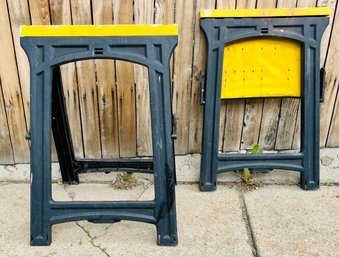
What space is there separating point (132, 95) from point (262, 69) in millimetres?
863

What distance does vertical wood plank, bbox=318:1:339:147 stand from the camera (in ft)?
8.22

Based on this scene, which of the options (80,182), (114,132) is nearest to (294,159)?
(114,132)

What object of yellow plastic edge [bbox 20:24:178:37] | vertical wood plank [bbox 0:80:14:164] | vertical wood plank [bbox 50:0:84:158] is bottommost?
vertical wood plank [bbox 0:80:14:164]

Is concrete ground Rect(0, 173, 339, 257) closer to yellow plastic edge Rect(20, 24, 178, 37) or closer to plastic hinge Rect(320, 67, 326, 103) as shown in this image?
plastic hinge Rect(320, 67, 326, 103)

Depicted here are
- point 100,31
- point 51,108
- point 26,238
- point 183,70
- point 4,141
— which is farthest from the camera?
point 4,141

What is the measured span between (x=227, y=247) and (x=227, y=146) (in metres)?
0.86

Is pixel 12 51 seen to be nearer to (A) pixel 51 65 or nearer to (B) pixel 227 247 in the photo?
(A) pixel 51 65

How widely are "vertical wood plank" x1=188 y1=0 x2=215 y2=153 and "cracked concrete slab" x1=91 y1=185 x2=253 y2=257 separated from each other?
419mm

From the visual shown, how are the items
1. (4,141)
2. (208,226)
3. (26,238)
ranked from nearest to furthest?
(26,238)
(208,226)
(4,141)

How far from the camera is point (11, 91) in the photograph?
8.47ft

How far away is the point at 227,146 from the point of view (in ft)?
9.29

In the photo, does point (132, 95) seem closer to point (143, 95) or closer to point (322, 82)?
point (143, 95)

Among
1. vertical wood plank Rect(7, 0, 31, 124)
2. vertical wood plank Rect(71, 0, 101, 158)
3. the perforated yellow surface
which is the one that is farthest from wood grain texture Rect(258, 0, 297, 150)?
vertical wood plank Rect(7, 0, 31, 124)

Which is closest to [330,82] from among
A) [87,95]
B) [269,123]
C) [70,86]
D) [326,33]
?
[326,33]
